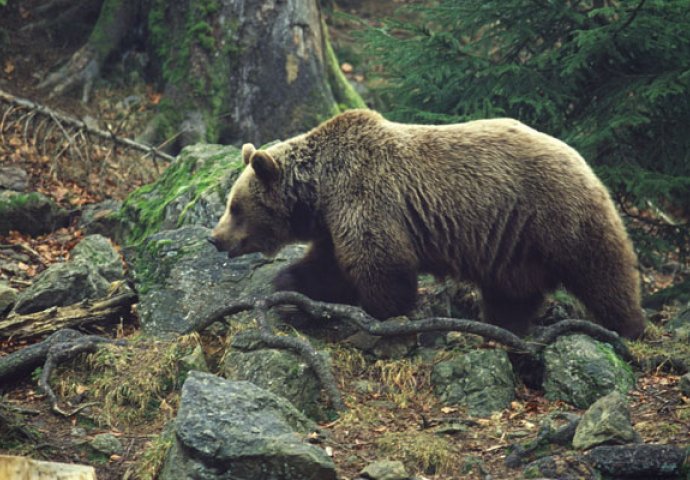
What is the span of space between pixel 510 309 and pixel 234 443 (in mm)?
3447

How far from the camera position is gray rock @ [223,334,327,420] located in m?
6.46

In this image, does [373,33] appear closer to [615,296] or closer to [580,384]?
[615,296]

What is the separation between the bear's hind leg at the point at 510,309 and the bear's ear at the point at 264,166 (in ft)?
6.68

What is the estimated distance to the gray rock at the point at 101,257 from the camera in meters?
8.94

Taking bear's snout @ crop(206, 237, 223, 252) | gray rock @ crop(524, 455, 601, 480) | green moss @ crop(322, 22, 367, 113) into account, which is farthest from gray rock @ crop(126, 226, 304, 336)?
green moss @ crop(322, 22, 367, 113)

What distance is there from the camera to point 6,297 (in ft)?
26.3

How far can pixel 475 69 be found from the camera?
34.7 feet

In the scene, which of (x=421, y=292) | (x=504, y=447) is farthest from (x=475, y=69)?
(x=504, y=447)

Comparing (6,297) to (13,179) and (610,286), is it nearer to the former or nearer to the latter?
(13,179)

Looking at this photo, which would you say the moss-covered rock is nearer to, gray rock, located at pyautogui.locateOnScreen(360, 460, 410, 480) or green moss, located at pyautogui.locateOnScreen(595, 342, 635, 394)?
gray rock, located at pyautogui.locateOnScreen(360, 460, 410, 480)

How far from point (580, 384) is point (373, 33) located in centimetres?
577

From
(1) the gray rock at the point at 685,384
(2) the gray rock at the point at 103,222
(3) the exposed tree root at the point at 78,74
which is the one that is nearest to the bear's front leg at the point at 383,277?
(1) the gray rock at the point at 685,384

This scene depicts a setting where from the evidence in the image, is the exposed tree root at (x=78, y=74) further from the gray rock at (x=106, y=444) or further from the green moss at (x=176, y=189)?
the gray rock at (x=106, y=444)

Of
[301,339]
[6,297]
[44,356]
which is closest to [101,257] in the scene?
[6,297]
